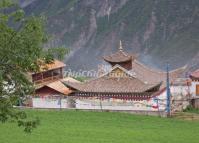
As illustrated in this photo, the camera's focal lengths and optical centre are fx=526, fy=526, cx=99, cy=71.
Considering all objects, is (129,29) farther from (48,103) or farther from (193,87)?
(48,103)

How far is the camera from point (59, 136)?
3042 centimetres

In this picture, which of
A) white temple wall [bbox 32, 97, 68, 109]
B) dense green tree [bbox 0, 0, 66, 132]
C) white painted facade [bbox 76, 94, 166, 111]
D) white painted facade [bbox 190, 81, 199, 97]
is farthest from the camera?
white painted facade [bbox 190, 81, 199, 97]

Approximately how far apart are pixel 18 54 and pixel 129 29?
12778 cm

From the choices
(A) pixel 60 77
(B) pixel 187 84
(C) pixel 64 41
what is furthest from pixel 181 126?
(C) pixel 64 41

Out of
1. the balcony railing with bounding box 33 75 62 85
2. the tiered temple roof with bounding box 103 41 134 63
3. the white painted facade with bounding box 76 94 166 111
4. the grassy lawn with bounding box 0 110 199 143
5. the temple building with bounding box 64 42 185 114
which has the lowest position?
the grassy lawn with bounding box 0 110 199 143

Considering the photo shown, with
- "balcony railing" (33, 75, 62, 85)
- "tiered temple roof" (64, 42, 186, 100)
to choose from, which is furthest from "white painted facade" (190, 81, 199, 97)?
"balcony railing" (33, 75, 62, 85)

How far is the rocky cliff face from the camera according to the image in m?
124

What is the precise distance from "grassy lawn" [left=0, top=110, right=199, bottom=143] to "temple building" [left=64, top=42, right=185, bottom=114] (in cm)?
254

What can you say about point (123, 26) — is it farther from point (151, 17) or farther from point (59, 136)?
point (59, 136)

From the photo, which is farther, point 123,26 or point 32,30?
point 123,26

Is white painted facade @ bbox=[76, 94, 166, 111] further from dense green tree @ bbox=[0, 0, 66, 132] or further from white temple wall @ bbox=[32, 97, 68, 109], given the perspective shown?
dense green tree @ bbox=[0, 0, 66, 132]

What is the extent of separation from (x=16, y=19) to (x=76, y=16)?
5689 inches

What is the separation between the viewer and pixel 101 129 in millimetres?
34000

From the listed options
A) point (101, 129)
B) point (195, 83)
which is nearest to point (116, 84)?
point (195, 83)
